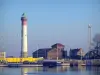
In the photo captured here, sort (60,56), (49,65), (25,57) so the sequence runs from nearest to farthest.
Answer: (49,65) < (25,57) < (60,56)

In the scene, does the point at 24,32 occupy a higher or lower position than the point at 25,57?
higher

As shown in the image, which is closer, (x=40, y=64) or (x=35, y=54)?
(x=40, y=64)

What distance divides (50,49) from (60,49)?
86 centimetres

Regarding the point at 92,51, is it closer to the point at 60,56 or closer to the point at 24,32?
the point at 60,56

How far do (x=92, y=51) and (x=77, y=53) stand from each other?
70.4 inches

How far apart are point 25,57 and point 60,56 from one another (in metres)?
3.72

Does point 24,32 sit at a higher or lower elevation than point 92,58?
higher

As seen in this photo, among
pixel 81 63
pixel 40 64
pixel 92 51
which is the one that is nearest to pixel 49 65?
pixel 40 64

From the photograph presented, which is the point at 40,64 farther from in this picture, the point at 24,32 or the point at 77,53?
the point at 77,53

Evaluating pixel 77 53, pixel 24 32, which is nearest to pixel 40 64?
pixel 24 32

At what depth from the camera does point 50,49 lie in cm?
2647

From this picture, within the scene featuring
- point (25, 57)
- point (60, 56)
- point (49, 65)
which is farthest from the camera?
point (60, 56)

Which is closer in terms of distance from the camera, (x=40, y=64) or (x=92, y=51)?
(x=40, y=64)

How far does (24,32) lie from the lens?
23219 mm
